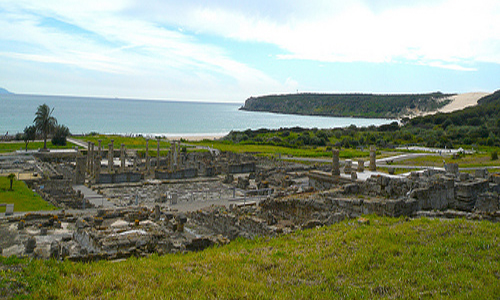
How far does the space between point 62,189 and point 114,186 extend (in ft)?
20.5

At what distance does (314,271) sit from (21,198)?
2528cm

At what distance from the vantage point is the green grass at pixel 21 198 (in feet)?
81.0

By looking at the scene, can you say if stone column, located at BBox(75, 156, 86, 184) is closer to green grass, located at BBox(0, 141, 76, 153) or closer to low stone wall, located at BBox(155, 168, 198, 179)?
low stone wall, located at BBox(155, 168, 198, 179)

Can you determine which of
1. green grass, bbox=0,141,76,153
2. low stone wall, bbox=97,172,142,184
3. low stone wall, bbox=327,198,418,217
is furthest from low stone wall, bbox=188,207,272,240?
green grass, bbox=0,141,76,153

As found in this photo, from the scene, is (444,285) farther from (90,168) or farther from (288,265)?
(90,168)

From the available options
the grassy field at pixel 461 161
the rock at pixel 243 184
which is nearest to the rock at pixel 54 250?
the rock at pixel 243 184

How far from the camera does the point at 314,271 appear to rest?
8.60m

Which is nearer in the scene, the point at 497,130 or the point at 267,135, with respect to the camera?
the point at 497,130

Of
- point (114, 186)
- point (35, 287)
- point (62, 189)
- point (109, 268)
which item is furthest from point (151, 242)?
point (114, 186)

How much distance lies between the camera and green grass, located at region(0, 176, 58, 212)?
24.7 meters

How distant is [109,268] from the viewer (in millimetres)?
9477

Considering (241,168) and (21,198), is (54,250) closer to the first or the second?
(21,198)

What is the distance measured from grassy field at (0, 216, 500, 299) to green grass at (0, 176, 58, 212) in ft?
56.3

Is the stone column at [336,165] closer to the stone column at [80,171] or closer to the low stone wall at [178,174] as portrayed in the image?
the low stone wall at [178,174]
